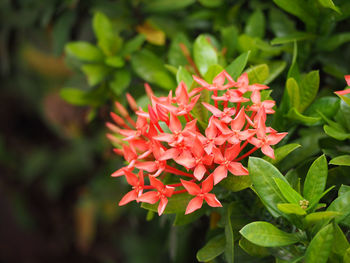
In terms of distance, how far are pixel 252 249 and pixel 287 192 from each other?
0.44 feet

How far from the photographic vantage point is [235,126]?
0.65 metres

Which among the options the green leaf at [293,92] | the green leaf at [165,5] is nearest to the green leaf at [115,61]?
the green leaf at [165,5]

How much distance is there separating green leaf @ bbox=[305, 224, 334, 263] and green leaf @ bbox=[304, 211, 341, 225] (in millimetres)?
18

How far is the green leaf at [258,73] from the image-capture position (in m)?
0.77

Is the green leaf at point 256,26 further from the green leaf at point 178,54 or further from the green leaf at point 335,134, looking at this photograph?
the green leaf at point 335,134

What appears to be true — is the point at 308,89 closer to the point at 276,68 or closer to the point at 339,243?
the point at 276,68

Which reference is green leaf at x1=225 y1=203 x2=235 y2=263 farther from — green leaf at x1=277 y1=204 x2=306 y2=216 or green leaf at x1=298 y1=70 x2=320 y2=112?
green leaf at x1=298 y1=70 x2=320 y2=112

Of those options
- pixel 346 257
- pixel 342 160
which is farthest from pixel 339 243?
pixel 342 160

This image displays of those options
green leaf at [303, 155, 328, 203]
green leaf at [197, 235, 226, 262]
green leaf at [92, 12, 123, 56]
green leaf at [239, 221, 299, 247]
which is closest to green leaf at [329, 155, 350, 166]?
green leaf at [303, 155, 328, 203]

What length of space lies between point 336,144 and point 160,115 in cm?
35

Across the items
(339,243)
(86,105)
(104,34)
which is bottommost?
(86,105)

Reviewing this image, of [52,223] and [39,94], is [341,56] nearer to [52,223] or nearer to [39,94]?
[39,94]

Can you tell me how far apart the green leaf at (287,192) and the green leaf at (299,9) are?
1.26 feet

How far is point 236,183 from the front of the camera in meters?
0.69
